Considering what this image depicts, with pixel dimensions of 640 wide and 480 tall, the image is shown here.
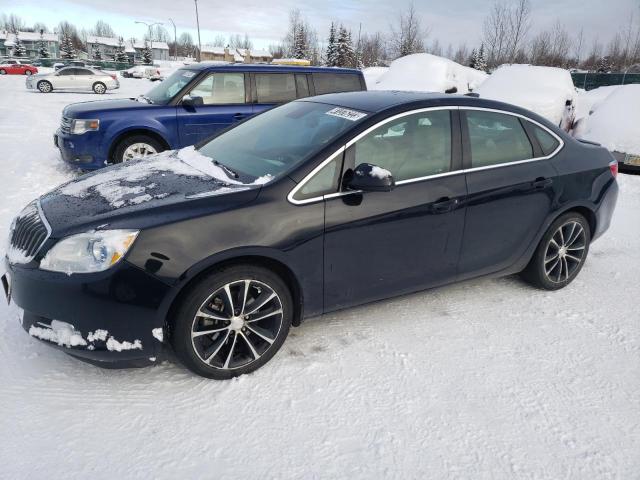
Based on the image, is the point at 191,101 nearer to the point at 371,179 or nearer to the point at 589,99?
the point at 371,179

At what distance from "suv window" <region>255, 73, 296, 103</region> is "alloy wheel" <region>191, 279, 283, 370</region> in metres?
5.32

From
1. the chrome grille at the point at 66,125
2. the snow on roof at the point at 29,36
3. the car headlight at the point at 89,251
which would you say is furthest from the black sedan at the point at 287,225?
the snow on roof at the point at 29,36

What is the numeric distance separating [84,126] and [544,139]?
19.1 feet

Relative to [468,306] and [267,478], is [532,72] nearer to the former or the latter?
[468,306]

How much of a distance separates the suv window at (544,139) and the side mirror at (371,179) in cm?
Result: 168

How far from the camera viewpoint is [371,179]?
2863 millimetres

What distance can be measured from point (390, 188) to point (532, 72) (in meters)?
10.0

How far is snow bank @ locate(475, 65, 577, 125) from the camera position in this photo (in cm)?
1000

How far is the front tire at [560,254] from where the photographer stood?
4020 mm

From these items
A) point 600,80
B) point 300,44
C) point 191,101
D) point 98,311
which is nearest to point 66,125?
point 191,101

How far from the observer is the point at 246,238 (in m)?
2.67

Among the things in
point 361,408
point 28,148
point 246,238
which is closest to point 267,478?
point 361,408

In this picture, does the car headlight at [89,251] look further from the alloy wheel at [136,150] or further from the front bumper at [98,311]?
the alloy wheel at [136,150]

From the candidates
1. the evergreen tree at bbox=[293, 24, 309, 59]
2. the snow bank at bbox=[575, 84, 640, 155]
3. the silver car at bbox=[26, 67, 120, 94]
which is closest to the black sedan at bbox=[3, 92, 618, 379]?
the snow bank at bbox=[575, 84, 640, 155]
